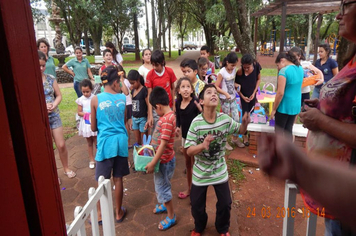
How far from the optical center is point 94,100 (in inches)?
112

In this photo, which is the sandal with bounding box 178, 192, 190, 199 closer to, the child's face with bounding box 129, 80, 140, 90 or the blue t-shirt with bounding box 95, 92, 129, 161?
the blue t-shirt with bounding box 95, 92, 129, 161

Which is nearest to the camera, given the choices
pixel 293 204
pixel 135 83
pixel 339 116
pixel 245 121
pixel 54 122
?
pixel 339 116

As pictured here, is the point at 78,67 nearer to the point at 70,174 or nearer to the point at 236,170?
the point at 70,174

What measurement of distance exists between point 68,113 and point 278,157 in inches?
307

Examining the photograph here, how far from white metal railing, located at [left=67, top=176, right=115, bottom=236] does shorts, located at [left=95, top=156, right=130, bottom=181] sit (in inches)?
40.5

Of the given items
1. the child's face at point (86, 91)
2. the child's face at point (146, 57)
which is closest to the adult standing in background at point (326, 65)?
the child's face at point (146, 57)

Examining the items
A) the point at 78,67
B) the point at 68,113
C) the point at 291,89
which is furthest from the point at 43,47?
the point at 291,89

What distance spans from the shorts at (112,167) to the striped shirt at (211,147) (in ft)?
3.08

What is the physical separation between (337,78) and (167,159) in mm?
1917

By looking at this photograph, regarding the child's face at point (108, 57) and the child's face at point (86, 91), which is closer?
the child's face at point (86, 91)

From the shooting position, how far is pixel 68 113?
7680mm

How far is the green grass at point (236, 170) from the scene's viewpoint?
159 inches

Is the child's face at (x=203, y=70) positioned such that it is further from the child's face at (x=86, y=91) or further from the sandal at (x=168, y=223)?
the sandal at (x=168, y=223)

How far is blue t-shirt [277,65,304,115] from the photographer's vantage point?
12.8ft
